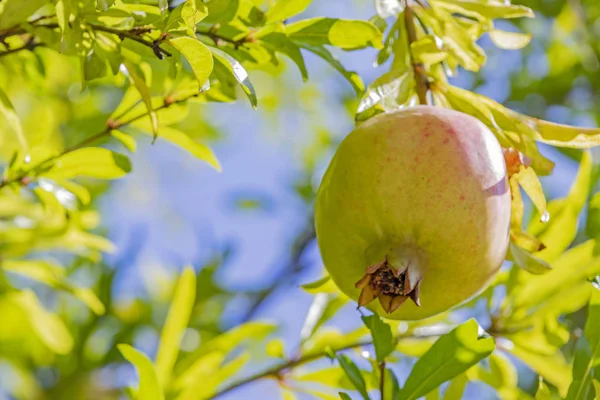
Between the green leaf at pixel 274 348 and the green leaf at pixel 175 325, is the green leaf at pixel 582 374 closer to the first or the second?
the green leaf at pixel 274 348

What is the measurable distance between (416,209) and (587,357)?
0.34 meters

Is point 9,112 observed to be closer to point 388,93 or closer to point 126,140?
point 126,140

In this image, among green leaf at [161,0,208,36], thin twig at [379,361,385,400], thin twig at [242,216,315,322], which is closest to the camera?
green leaf at [161,0,208,36]

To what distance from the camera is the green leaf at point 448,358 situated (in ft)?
3.37

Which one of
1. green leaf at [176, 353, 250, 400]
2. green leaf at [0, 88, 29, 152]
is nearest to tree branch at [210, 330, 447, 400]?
green leaf at [176, 353, 250, 400]

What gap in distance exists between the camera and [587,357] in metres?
1.11

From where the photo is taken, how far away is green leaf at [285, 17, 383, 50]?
1.17 meters

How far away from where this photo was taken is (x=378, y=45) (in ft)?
3.89

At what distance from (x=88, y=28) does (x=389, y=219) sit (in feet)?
1.45

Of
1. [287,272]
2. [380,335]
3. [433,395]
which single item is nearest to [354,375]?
[380,335]

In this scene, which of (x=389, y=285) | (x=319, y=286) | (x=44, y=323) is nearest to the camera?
(x=389, y=285)

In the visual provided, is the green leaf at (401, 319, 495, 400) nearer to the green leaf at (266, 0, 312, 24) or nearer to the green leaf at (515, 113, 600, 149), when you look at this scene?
the green leaf at (515, 113, 600, 149)

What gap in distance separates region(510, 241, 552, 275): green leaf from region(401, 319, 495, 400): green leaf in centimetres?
15

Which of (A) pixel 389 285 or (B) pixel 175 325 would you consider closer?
(A) pixel 389 285
